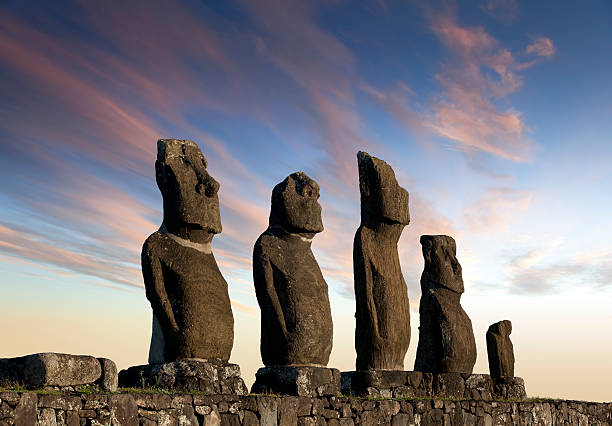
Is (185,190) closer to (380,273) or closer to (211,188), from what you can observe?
(211,188)

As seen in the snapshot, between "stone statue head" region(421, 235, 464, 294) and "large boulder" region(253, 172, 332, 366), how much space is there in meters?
4.01

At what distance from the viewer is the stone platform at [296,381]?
10.7m

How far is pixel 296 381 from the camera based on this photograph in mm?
10641

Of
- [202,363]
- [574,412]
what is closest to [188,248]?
[202,363]

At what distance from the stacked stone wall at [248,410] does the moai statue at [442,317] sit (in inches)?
38.8

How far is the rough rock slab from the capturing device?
7.64m

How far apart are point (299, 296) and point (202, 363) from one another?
78.1 inches

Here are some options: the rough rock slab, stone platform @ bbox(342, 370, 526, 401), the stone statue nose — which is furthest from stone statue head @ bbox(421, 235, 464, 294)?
the rough rock slab

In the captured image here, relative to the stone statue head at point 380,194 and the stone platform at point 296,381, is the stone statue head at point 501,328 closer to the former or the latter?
the stone statue head at point 380,194

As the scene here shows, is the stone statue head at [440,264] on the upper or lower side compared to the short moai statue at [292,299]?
upper

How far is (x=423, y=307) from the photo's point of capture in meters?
15.0

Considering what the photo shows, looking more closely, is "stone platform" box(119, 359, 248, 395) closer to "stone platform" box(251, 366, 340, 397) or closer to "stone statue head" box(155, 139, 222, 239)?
"stone platform" box(251, 366, 340, 397)

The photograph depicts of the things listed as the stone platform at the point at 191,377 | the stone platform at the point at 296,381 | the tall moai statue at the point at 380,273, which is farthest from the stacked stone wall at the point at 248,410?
the tall moai statue at the point at 380,273

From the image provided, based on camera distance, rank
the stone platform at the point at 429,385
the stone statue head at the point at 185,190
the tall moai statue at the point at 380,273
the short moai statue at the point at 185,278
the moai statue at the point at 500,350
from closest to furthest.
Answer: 1. the short moai statue at the point at 185,278
2. the stone statue head at the point at 185,190
3. the stone platform at the point at 429,385
4. the tall moai statue at the point at 380,273
5. the moai statue at the point at 500,350
